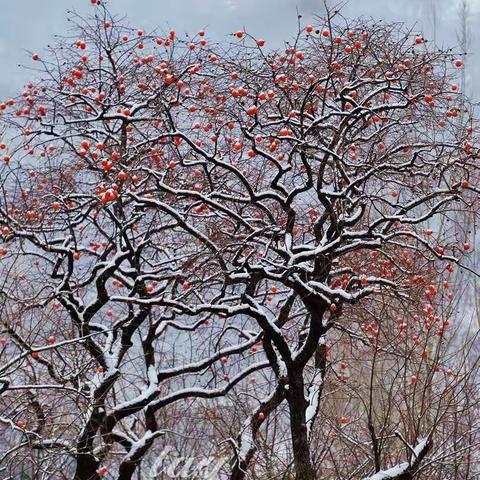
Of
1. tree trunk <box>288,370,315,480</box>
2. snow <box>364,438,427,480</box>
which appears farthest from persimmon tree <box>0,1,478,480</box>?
snow <box>364,438,427,480</box>

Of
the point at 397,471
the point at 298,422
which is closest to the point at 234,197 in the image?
the point at 298,422

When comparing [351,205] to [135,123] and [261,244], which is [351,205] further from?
[135,123]

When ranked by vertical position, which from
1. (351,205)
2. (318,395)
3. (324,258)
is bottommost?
(318,395)

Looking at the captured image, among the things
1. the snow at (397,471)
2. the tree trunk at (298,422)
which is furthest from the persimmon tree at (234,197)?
the snow at (397,471)

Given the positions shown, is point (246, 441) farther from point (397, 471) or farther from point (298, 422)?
point (397, 471)

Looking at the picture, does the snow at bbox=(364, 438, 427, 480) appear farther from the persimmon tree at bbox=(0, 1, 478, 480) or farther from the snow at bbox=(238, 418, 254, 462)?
the snow at bbox=(238, 418, 254, 462)

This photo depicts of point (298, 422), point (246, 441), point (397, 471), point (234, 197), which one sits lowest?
point (397, 471)

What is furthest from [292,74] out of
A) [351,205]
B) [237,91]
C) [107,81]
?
[107,81]

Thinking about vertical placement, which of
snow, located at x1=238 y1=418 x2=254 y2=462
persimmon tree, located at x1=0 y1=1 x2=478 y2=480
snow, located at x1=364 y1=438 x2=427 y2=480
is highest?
persimmon tree, located at x1=0 y1=1 x2=478 y2=480

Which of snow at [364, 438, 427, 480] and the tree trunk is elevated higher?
the tree trunk

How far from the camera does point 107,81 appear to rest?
27.0ft

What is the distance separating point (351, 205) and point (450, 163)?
2.96 feet

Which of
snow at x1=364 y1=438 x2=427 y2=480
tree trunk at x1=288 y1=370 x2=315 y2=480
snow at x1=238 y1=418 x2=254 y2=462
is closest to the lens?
snow at x1=364 y1=438 x2=427 y2=480

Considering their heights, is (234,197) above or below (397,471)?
above
